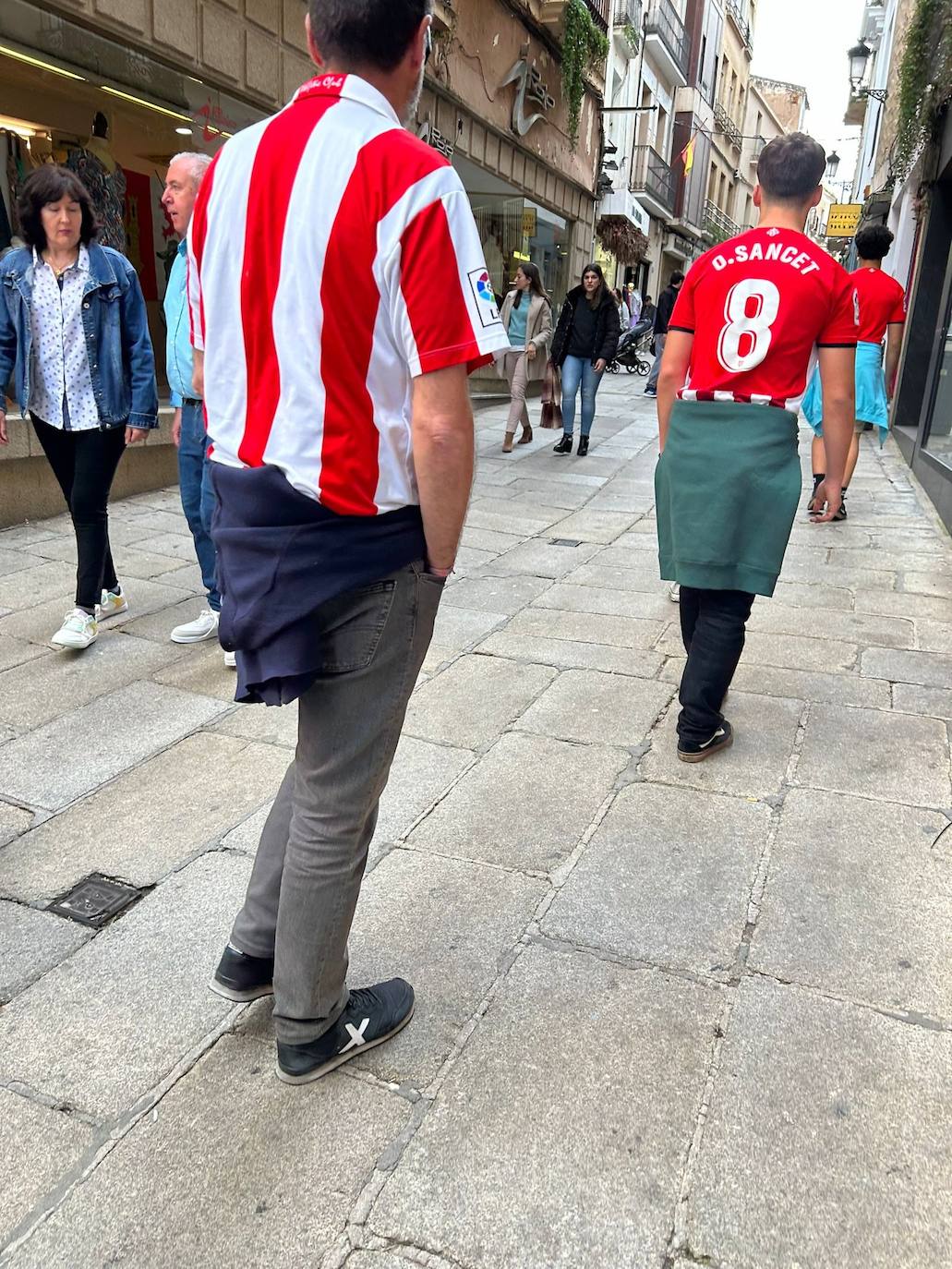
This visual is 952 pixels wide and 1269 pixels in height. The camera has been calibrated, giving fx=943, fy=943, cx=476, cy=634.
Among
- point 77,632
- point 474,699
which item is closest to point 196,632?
point 77,632

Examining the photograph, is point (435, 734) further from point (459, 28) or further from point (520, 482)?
point (459, 28)

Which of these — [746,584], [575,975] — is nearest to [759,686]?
[746,584]

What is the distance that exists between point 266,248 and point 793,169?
7.18 feet

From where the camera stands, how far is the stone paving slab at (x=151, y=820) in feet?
8.01

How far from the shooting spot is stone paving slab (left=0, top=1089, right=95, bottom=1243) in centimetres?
151

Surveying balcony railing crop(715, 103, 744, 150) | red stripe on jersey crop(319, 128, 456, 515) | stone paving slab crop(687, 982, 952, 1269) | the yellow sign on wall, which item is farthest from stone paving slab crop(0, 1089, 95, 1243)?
balcony railing crop(715, 103, 744, 150)

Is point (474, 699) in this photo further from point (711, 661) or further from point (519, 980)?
point (519, 980)

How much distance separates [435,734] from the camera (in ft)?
10.7

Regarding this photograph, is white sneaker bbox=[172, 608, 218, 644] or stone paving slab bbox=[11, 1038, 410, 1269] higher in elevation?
white sneaker bbox=[172, 608, 218, 644]

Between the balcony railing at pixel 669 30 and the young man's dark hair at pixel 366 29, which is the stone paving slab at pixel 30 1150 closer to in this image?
the young man's dark hair at pixel 366 29

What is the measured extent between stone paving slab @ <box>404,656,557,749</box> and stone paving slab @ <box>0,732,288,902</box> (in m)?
0.57

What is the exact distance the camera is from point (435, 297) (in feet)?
4.42

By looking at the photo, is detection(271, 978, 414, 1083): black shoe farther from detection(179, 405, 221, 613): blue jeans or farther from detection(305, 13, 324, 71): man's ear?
detection(179, 405, 221, 613): blue jeans

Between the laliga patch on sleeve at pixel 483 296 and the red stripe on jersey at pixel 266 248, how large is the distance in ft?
0.94
